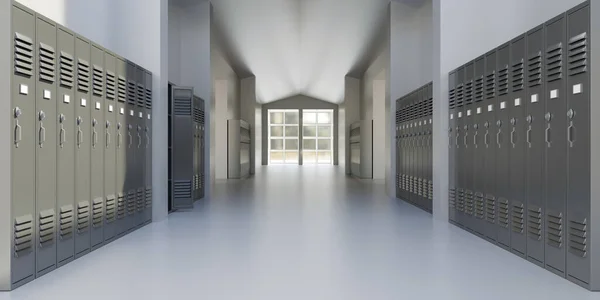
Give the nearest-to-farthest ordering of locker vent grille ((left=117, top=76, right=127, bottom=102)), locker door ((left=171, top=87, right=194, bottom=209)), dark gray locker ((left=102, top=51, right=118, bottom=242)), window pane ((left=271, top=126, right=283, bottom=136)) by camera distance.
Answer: dark gray locker ((left=102, top=51, right=118, bottom=242)) → locker vent grille ((left=117, top=76, right=127, bottom=102)) → locker door ((left=171, top=87, right=194, bottom=209)) → window pane ((left=271, top=126, right=283, bottom=136))

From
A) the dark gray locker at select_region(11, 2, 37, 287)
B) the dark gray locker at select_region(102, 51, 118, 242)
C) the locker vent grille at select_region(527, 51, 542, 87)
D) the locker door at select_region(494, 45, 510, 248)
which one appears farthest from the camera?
the dark gray locker at select_region(102, 51, 118, 242)

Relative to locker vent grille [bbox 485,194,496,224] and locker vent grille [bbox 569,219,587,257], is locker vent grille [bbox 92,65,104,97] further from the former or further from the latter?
locker vent grille [bbox 569,219,587,257]

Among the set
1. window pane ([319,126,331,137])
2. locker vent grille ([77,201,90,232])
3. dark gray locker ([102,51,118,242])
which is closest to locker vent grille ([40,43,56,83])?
dark gray locker ([102,51,118,242])

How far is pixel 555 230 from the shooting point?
4.17m

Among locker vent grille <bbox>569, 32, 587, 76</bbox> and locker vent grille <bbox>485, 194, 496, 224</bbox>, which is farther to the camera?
locker vent grille <bbox>485, 194, 496, 224</bbox>

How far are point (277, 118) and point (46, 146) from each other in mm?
29436

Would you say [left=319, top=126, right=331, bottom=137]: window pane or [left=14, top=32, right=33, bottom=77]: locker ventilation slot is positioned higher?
[left=319, top=126, right=331, bottom=137]: window pane

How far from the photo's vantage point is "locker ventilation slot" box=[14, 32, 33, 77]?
375cm

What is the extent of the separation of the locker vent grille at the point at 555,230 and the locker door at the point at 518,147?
0.50m

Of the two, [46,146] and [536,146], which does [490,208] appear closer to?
[536,146]

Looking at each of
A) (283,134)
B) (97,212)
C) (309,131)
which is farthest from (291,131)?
(97,212)

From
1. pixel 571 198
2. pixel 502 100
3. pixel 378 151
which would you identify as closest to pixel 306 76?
pixel 378 151

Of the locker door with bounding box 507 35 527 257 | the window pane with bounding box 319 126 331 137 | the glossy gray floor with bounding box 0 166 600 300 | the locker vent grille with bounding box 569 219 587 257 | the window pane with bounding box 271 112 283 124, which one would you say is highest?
the window pane with bounding box 271 112 283 124

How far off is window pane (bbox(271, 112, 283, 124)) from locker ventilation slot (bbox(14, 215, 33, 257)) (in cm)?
2968
